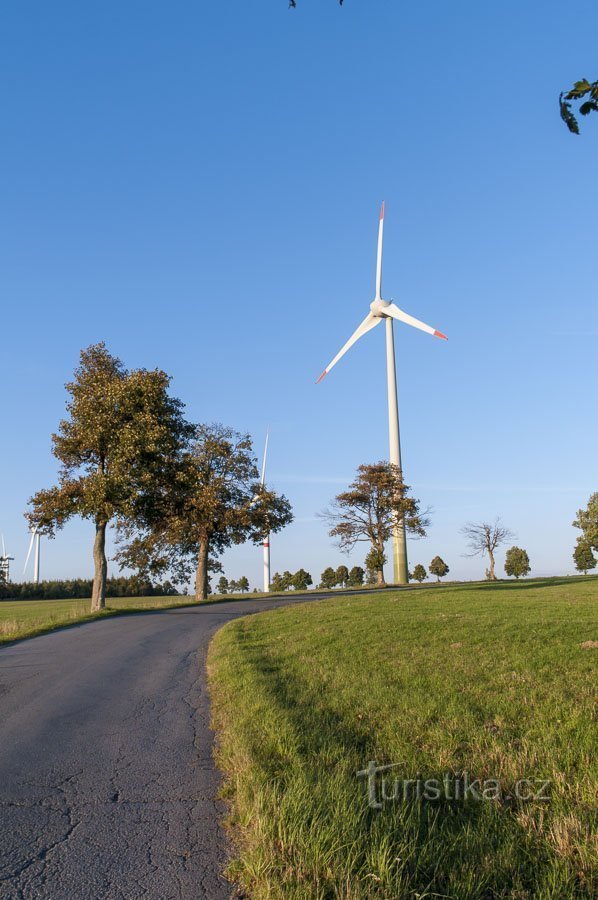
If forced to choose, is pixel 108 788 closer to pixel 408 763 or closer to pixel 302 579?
pixel 408 763

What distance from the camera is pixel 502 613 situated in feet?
72.3

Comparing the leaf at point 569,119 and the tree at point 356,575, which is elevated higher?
the leaf at point 569,119

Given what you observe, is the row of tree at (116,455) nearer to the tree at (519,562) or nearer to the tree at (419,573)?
the tree at (419,573)

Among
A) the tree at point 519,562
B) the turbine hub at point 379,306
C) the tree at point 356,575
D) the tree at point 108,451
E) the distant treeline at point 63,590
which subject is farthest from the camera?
the tree at point 519,562

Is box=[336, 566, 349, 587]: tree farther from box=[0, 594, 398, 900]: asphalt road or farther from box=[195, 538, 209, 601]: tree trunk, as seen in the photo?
box=[0, 594, 398, 900]: asphalt road

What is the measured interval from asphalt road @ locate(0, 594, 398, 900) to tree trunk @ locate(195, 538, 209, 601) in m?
36.9

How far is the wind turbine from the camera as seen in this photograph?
58.5 m

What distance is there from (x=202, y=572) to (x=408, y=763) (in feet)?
148

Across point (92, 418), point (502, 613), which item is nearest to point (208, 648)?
point (502, 613)

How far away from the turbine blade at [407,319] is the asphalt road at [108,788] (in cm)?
4854

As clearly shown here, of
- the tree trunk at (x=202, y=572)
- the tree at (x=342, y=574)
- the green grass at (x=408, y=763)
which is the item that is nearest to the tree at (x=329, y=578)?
the tree at (x=342, y=574)

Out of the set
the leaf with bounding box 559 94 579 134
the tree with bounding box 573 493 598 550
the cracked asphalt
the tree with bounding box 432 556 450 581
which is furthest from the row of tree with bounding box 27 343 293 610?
the tree with bounding box 432 556 450 581

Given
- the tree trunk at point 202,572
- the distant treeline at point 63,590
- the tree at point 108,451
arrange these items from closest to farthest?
1. the tree at point 108,451
2. the tree trunk at point 202,572
3. the distant treeline at point 63,590

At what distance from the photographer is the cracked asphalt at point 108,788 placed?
4.49 meters
